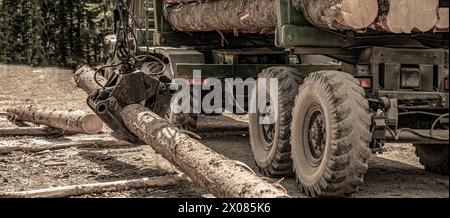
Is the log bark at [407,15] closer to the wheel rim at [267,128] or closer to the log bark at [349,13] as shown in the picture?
the log bark at [349,13]

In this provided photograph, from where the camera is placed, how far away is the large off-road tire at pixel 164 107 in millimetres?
8570

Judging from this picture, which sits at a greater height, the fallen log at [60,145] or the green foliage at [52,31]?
the green foliage at [52,31]

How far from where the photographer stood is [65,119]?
974 centimetres

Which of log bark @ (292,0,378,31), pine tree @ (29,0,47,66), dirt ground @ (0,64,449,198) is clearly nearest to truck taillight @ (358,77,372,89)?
log bark @ (292,0,378,31)

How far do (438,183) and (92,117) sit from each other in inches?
192

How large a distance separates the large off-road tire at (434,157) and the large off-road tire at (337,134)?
1778 millimetres

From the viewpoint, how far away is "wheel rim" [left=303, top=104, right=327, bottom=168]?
6.48m

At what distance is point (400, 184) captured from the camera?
23.6ft

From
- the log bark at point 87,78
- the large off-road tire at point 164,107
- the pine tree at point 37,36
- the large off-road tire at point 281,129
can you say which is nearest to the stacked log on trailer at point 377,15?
the large off-road tire at point 281,129

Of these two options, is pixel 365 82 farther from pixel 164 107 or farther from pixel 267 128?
pixel 164 107

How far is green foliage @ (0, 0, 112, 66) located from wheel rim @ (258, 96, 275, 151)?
21667 mm
